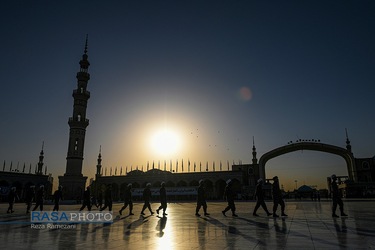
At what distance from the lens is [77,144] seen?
176ft

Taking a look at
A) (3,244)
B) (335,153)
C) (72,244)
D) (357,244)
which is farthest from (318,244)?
(335,153)

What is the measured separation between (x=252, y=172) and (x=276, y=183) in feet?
153

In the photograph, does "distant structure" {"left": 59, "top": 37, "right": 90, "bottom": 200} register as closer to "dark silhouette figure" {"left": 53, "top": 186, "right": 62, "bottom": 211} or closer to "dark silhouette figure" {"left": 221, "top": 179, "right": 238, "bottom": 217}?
"dark silhouette figure" {"left": 53, "top": 186, "right": 62, "bottom": 211}

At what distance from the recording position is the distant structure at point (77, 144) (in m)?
51.8

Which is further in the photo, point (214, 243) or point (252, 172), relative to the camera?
point (252, 172)

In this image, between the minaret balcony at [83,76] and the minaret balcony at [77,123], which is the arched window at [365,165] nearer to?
the minaret balcony at [77,123]

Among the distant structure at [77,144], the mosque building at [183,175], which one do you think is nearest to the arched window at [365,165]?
the mosque building at [183,175]

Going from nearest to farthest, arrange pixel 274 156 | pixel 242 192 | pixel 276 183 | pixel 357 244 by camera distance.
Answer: pixel 357 244, pixel 276 183, pixel 242 192, pixel 274 156

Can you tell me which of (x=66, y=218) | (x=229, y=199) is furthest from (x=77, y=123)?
(x=229, y=199)

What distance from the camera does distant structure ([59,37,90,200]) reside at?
51.8 m

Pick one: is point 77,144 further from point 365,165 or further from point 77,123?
point 365,165

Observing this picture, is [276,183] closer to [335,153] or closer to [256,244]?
[256,244]

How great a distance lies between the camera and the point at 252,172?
57.4 m

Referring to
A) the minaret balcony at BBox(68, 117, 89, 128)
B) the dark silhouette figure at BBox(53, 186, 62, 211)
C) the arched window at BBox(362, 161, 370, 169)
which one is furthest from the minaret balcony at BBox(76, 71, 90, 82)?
the arched window at BBox(362, 161, 370, 169)
